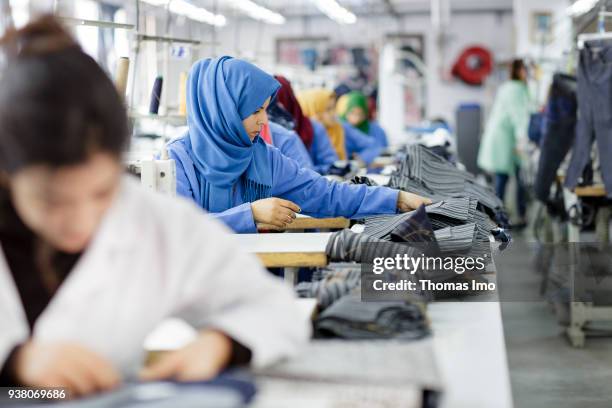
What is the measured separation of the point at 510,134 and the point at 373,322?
7.02 meters

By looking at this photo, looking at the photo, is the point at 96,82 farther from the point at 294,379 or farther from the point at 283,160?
the point at 283,160

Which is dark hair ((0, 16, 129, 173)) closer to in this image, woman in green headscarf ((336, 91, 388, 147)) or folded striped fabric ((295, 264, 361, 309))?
folded striped fabric ((295, 264, 361, 309))

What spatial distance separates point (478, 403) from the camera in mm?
1147

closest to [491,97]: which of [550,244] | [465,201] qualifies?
[550,244]

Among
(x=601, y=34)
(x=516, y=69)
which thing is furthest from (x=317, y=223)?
(x=516, y=69)

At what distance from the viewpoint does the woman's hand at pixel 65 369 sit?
3.30ft

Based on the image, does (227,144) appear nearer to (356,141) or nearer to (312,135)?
(312,135)

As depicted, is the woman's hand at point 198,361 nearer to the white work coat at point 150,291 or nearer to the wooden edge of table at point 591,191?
the white work coat at point 150,291

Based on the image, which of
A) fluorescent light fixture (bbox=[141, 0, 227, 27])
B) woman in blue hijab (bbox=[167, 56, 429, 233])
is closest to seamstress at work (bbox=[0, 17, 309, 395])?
woman in blue hijab (bbox=[167, 56, 429, 233])

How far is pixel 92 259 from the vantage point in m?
1.06

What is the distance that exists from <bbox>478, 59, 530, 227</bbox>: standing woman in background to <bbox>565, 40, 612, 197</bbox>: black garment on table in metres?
3.05

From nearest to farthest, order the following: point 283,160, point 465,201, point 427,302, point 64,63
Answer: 1. point 64,63
2. point 427,302
3. point 465,201
4. point 283,160

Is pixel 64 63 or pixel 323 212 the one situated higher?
pixel 64 63

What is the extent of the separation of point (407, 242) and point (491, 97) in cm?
1253
